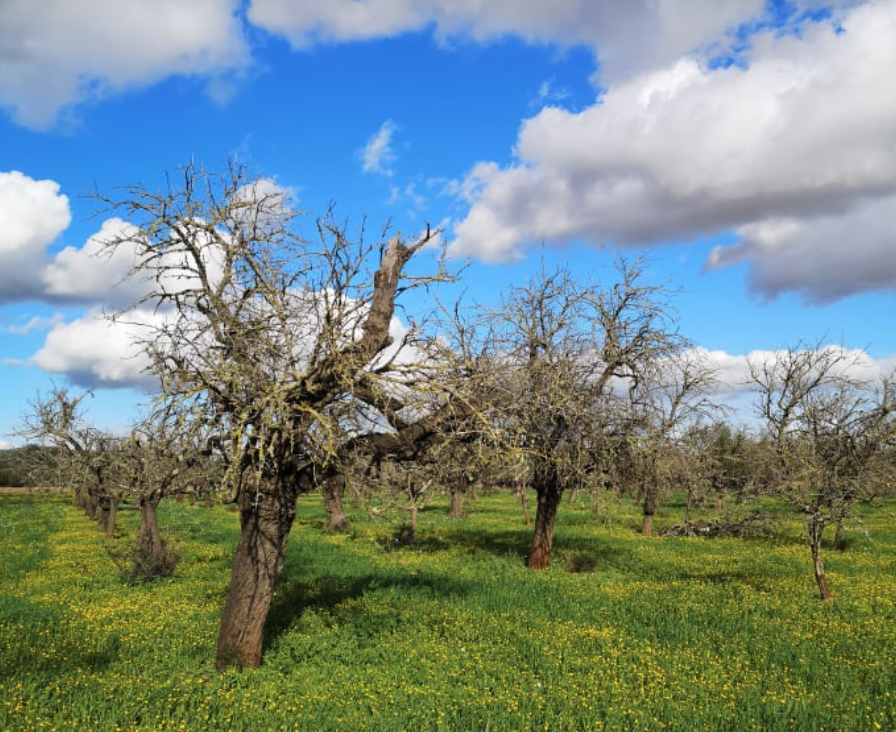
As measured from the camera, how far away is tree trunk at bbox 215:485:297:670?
1168 centimetres

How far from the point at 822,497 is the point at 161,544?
20434mm

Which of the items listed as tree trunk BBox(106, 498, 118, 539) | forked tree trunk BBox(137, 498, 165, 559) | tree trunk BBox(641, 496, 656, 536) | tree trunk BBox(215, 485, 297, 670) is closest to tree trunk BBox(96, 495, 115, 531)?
tree trunk BBox(106, 498, 118, 539)

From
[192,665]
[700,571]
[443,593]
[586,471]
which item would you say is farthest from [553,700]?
[700,571]

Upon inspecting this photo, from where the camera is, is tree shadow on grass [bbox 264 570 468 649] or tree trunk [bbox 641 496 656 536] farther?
tree trunk [bbox 641 496 656 536]

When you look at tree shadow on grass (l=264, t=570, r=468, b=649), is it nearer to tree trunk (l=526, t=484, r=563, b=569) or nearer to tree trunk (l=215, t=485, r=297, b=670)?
tree trunk (l=215, t=485, r=297, b=670)

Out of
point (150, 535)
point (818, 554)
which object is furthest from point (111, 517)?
point (818, 554)

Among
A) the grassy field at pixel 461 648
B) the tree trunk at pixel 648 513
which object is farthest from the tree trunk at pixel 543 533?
the tree trunk at pixel 648 513

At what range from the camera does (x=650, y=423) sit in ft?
69.7

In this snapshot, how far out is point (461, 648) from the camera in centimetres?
1261

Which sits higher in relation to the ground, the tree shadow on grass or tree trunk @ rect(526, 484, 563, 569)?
tree trunk @ rect(526, 484, 563, 569)

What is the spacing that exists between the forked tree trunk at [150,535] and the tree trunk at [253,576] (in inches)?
398

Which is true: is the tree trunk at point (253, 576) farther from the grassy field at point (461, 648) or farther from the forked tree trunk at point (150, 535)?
the forked tree trunk at point (150, 535)

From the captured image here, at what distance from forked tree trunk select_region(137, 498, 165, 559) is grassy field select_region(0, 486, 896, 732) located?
112cm

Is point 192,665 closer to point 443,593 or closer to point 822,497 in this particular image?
point 443,593
